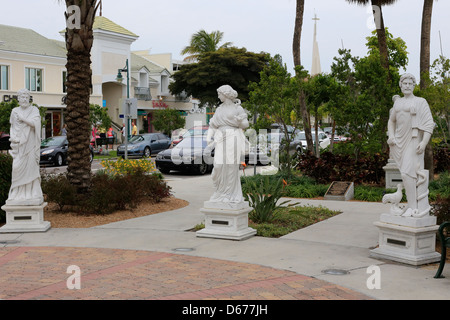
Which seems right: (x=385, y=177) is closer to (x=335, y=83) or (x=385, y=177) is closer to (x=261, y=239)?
(x=335, y=83)

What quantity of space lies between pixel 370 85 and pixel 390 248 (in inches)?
360

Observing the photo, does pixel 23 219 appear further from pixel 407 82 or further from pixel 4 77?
pixel 4 77

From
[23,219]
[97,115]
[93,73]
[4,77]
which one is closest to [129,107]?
[23,219]

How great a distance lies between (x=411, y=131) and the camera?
7.44 m

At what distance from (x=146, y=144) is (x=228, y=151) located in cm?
2249

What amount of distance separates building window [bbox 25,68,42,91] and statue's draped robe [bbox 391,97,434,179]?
109 feet

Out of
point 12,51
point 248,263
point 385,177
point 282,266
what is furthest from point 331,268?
point 12,51

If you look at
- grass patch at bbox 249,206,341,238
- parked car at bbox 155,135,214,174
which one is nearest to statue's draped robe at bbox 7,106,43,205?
grass patch at bbox 249,206,341,238

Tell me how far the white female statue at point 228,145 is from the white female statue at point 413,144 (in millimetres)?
2625

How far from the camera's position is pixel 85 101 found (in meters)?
11.6

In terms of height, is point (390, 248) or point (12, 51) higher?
point (12, 51)

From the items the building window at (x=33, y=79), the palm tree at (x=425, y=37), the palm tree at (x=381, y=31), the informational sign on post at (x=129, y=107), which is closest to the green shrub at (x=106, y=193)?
the informational sign on post at (x=129, y=107)

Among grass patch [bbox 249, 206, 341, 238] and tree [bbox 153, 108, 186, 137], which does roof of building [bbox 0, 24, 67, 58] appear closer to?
tree [bbox 153, 108, 186, 137]

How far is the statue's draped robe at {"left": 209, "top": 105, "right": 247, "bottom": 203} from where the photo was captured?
8.97m
